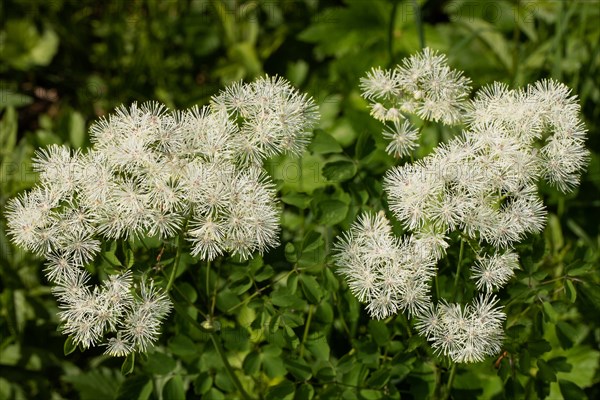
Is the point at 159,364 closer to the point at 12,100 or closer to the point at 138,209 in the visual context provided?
the point at 138,209

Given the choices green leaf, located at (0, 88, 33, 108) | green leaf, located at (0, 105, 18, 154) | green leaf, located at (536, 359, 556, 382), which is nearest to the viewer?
green leaf, located at (536, 359, 556, 382)

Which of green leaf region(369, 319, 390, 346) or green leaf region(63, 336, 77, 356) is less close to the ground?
green leaf region(63, 336, 77, 356)

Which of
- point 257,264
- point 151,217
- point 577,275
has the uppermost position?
point 151,217

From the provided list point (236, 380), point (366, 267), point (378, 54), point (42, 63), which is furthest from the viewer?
point (42, 63)

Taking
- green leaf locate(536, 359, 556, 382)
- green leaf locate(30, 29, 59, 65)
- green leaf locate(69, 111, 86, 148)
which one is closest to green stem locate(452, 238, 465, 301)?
green leaf locate(536, 359, 556, 382)

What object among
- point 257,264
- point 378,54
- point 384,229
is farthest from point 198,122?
point 378,54

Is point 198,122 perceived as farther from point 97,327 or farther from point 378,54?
point 378,54

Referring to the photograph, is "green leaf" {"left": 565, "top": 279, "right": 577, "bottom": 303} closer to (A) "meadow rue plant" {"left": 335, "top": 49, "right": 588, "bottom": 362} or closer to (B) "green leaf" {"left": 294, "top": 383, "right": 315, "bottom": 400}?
(A) "meadow rue plant" {"left": 335, "top": 49, "right": 588, "bottom": 362}
